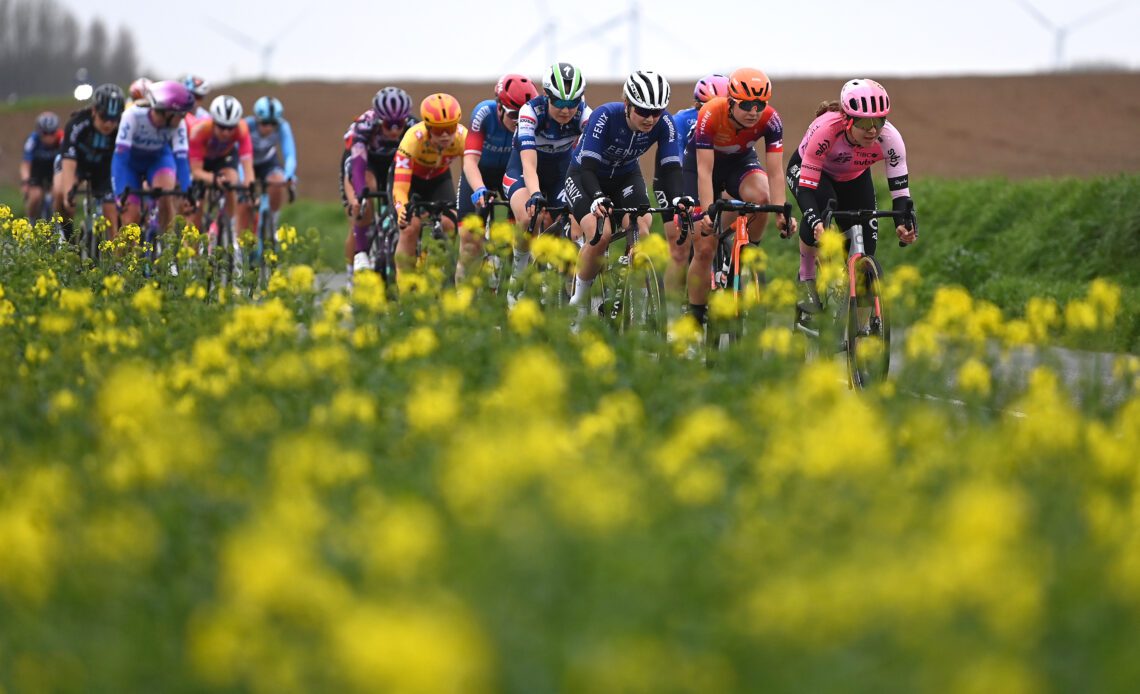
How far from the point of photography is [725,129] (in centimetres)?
1204

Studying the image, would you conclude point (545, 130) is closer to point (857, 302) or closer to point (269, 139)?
point (857, 302)

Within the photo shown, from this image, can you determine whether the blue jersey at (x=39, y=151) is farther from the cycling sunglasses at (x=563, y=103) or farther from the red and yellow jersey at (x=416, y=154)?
the cycling sunglasses at (x=563, y=103)

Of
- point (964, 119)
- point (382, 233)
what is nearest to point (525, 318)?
point (382, 233)

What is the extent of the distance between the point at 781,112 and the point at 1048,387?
157ft

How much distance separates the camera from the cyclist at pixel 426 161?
13.7 meters

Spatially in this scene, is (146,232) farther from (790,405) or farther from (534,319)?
(790,405)

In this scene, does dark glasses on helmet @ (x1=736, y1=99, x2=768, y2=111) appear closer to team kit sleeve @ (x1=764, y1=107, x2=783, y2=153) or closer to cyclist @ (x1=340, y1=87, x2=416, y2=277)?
team kit sleeve @ (x1=764, y1=107, x2=783, y2=153)

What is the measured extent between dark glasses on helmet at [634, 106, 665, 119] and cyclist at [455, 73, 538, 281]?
5.69 ft

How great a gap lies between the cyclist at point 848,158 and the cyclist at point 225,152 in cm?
846

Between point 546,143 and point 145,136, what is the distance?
5.14 metres

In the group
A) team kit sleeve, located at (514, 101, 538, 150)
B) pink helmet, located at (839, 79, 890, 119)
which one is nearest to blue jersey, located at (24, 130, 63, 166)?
team kit sleeve, located at (514, 101, 538, 150)

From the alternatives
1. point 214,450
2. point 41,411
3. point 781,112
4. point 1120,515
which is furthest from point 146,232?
point 781,112

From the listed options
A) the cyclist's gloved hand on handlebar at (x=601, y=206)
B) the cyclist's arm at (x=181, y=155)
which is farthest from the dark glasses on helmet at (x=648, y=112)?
the cyclist's arm at (x=181, y=155)

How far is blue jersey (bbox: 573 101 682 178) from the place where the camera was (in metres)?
12.1
